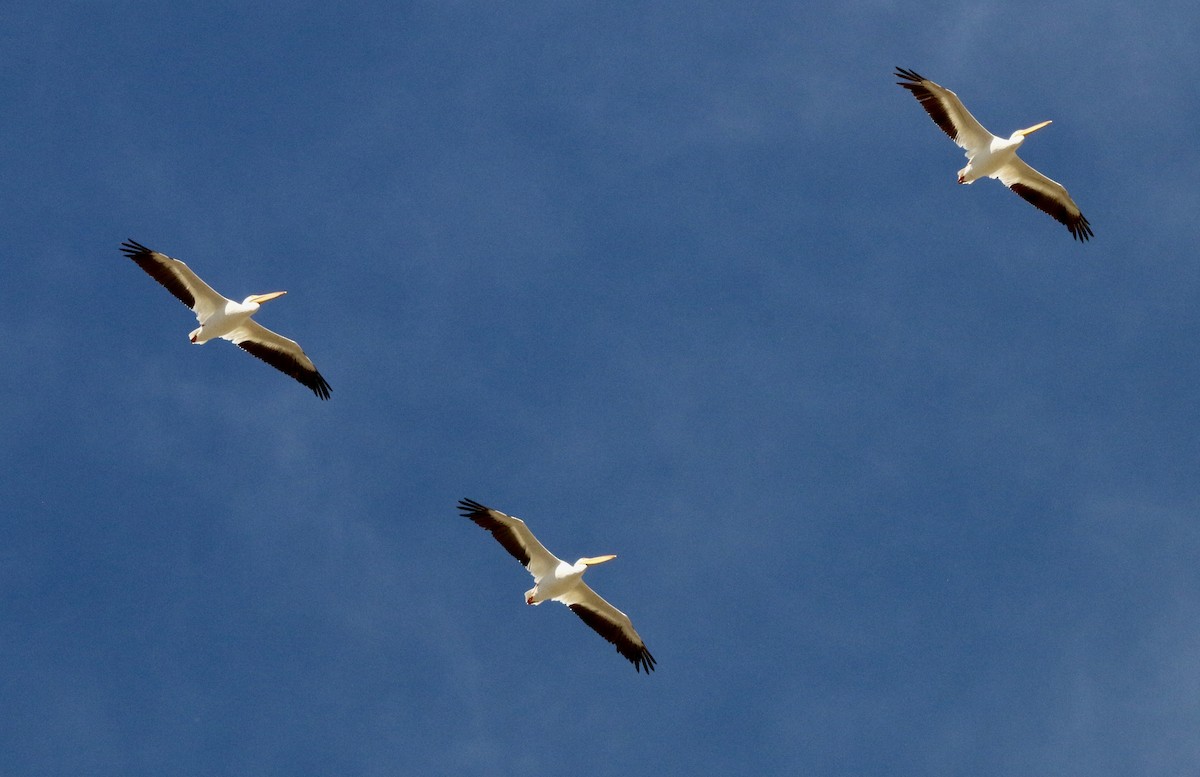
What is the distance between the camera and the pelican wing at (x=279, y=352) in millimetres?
28938

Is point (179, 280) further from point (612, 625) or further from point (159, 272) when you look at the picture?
point (612, 625)

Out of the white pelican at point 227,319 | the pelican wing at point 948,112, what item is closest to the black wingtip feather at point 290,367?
the white pelican at point 227,319

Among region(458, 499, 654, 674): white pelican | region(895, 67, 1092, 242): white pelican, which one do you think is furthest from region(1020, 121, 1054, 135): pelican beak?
region(458, 499, 654, 674): white pelican

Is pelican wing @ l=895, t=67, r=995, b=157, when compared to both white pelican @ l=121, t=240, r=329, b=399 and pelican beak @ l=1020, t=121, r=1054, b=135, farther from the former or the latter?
white pelican @ l=121, t=240, r=329, b=399

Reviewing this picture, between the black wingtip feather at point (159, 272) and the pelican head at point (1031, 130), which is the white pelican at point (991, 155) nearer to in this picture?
the pelican head at point (1031, 130)

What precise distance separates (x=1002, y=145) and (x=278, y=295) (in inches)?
474

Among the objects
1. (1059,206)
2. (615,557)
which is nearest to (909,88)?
(1059,206)

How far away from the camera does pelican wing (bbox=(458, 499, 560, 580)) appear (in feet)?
86.7

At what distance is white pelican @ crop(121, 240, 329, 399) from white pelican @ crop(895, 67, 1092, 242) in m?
10.8

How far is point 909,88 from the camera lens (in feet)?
93.2

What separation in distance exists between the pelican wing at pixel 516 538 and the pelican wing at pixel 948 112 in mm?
9283

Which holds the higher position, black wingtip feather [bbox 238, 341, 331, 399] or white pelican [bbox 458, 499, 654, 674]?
black wingtip feather [bbox 238, 341, 331, 399]

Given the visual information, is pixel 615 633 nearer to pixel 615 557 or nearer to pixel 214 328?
pixel 615 557

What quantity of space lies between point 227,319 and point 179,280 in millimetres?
976
